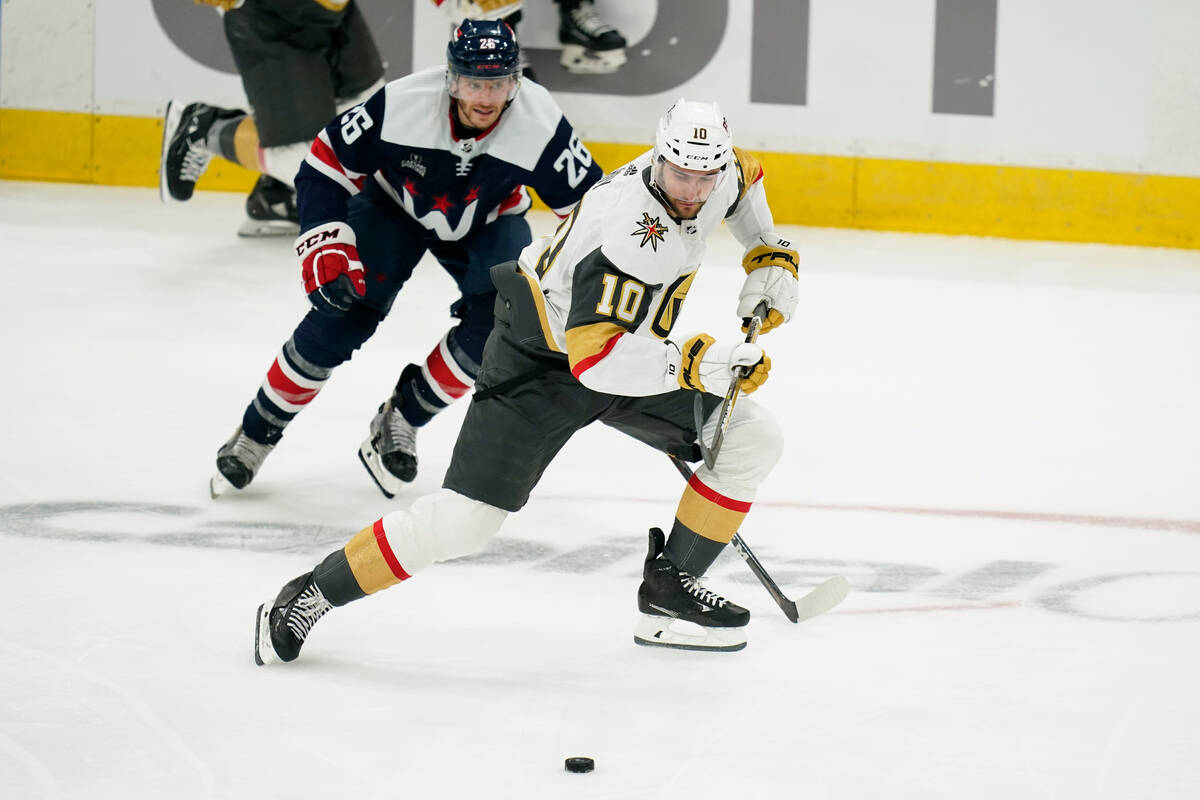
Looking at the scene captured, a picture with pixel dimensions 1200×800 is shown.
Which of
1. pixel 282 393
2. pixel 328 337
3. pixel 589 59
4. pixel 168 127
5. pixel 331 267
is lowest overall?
pixel 282 393

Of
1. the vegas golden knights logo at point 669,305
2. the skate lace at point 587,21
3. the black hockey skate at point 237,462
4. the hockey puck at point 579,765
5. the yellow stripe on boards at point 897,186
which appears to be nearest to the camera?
the hockey puck at point 579,765

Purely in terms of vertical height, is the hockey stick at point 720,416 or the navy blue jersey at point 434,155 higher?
the navy blue jersey at point 434,155

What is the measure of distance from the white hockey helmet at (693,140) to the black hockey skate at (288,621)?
92cm

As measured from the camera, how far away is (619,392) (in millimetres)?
2537

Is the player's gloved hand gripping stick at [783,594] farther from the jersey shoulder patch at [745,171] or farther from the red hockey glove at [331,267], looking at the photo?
the red hockey glove at [331,267]

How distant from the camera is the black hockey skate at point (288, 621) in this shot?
Answer: 2572mm

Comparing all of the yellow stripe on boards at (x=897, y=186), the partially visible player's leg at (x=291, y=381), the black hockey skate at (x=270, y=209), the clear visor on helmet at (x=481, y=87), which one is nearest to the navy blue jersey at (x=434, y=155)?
the clear visor on helmet at (x=481, y=87)

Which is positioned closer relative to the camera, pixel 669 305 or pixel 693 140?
pixel 693 140

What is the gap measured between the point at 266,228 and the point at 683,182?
12.4 feet

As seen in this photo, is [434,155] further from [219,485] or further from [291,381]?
[219,485]

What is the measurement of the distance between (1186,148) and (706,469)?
443cm

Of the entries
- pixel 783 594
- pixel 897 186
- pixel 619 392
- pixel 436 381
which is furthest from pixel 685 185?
pixel 897 186

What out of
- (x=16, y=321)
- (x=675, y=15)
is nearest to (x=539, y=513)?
(x=16, y=321)

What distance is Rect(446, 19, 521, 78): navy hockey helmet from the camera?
313 centimetres
